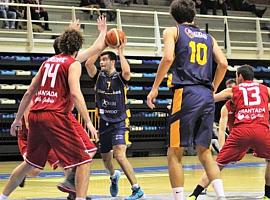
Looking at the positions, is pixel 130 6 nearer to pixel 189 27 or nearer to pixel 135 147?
pixel 135 147

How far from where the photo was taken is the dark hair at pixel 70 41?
6.98 m

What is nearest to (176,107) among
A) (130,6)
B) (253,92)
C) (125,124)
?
(253,92)

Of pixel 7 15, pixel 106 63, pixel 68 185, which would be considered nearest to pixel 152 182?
pixel 106 63

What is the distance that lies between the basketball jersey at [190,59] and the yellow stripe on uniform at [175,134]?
408 millimetres

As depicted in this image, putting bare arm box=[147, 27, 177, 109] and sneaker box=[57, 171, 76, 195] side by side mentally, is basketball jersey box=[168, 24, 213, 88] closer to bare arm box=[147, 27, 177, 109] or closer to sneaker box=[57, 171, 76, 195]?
bare arm box=[147, 27, 177, 109]

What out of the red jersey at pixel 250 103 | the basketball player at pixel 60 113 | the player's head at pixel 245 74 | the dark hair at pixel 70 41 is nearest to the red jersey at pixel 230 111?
the red jersey at pixel 250 103

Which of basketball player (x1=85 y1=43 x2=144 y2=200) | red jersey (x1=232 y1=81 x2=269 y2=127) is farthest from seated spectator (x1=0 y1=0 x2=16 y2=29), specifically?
red jersey (x1=232 y1=81 x2=269 y2=127)

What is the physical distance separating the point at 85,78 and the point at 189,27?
11.9 m

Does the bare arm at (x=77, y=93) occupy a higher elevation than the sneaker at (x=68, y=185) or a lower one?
higher

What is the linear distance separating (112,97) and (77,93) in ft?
8.50

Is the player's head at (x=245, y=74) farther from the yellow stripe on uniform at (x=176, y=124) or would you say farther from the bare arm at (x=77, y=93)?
the bare arm at (x=77, y=93)

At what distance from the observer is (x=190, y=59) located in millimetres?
6961

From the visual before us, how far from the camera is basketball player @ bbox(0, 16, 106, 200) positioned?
681 cm

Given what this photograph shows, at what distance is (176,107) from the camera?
6902mm
